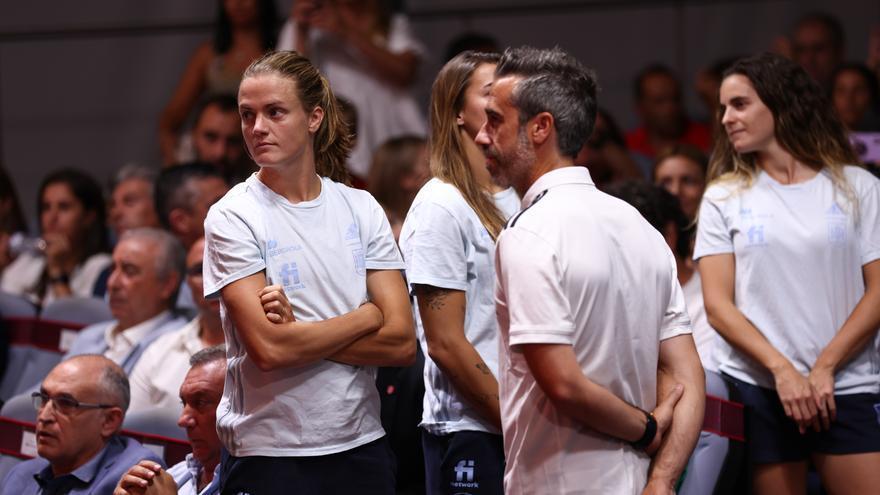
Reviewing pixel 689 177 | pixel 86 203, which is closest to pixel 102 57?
pixel 86 203

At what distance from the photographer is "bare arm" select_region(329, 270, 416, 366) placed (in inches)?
102

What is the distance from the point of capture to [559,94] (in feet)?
7.82

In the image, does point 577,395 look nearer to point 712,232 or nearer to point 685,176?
point 712,232

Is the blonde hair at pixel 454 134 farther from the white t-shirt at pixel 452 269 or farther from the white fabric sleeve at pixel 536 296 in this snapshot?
the white fabric sleeve at pixel 536 296

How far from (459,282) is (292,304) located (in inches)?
17.9

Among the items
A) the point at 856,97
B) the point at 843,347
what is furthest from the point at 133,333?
the point at 856,97

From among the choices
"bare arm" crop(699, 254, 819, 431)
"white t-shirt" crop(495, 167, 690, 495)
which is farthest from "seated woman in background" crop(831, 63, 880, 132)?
"white t-shirt" crop(495, 167, 690, 495)

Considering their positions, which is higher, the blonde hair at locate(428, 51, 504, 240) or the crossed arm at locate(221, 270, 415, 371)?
the blonde hair at locate(428, 51, 504, 240)

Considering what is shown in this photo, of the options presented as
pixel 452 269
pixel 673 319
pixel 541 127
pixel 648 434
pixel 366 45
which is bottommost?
pixel 648 434

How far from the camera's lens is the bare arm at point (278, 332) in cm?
246

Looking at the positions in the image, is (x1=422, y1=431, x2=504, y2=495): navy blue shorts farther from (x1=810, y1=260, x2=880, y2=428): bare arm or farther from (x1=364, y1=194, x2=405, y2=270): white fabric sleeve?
(x1=810, y1=260, x2=880, y2=428): bare arm

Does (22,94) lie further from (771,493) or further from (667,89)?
(771,493)

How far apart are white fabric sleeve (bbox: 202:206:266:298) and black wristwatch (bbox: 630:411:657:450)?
34.1 inches

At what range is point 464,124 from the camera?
299cm
